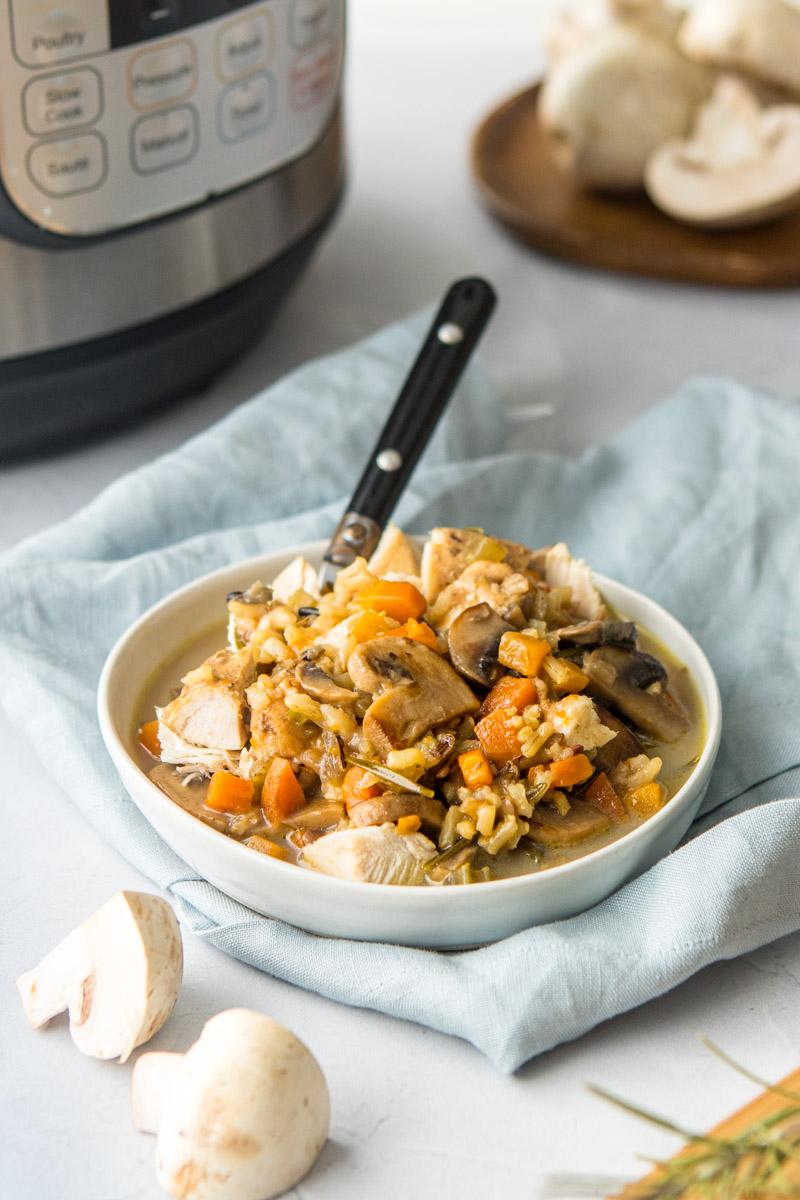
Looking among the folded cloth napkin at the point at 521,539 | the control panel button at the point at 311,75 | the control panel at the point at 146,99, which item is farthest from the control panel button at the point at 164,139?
the folded cloth napkin at the point at 521,539

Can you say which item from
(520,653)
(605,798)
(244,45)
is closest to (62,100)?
(244,45)

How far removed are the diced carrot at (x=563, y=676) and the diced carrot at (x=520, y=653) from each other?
0.05 feet

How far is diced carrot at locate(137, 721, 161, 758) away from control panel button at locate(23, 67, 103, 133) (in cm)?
55

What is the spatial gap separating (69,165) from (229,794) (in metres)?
0.64

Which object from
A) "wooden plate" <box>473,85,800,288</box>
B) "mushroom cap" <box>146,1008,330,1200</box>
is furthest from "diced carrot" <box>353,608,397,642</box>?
"wooden plate" <box>473,85,800,288</box>

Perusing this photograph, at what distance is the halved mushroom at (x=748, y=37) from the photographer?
1.94 metres

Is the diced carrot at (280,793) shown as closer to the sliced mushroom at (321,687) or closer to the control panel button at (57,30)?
the sliced mushroom at (321,687)

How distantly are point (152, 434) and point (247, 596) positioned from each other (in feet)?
1.76

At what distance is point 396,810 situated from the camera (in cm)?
100

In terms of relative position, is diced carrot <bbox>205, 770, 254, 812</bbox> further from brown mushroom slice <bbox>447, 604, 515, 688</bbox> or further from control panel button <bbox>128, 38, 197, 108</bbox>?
control panel button <bbox>128, 38, 197, 108</bbox>

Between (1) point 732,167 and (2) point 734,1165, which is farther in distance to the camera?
(1) point 732,167

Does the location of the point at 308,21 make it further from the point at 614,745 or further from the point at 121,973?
the point at 121,973

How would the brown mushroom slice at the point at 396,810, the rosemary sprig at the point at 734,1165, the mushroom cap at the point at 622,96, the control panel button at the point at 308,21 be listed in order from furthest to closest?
the mushroom cap at the point at 622,96, the control panel button at the point at 308,21, the brown mushroom slice at the point at 396,810, the rosemary sprig at the point at 734,1165

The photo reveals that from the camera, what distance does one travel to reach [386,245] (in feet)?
7.07
